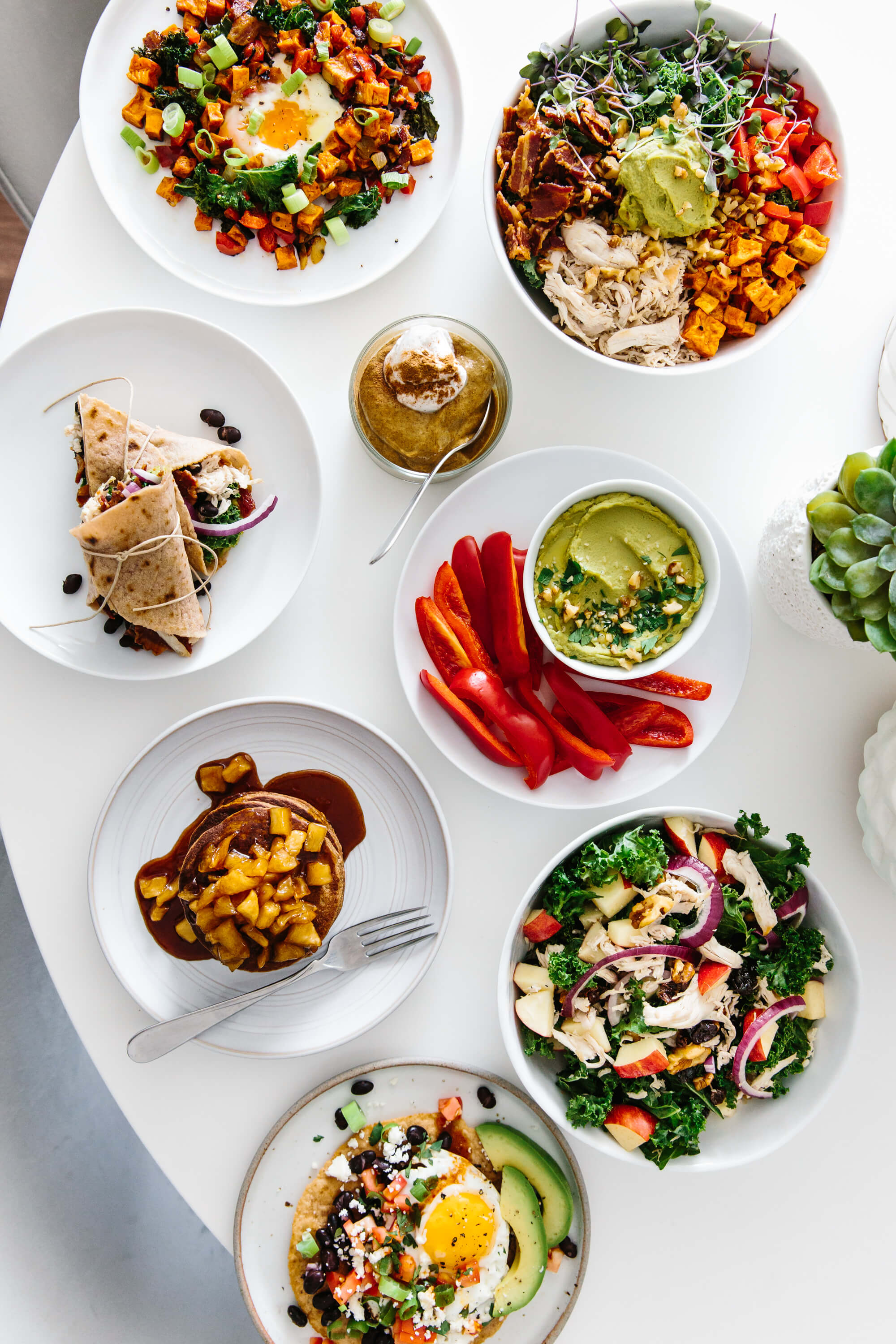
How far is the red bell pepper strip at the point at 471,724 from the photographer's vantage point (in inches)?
91.1

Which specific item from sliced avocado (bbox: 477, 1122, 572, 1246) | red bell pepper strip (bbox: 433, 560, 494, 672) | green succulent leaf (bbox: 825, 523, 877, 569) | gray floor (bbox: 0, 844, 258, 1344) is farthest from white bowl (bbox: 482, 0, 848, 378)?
gray floor (bbox: 0, 844, 258, 1344)

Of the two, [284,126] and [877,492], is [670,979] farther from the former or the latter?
[284,126]

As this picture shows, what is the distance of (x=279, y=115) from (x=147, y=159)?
376 mm

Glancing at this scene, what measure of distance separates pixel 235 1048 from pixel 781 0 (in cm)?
324

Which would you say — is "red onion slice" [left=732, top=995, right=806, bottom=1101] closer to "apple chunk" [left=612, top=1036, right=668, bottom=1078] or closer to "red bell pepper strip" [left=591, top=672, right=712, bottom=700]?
"apple chunk" [left=612, top=1036, right=668, bottom=1078]

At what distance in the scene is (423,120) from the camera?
237cm

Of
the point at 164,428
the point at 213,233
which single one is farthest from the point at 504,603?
the point at 213,233

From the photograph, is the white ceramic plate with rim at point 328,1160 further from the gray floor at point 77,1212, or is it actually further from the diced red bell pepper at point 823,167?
the diced red bell pepper at point 823,167

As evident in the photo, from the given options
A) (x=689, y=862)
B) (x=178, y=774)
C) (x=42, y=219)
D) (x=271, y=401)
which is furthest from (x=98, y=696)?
(x=689, y=862)

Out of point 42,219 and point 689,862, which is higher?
point 42,219

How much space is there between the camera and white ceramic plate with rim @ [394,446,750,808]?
2361 mm

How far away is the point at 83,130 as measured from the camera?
229cm

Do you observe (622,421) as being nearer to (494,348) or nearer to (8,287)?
(494,348)

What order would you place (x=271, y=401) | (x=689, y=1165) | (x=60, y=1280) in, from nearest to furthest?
(x=689, y=1165), (x=271, y=401), (x=60, y=1280)
